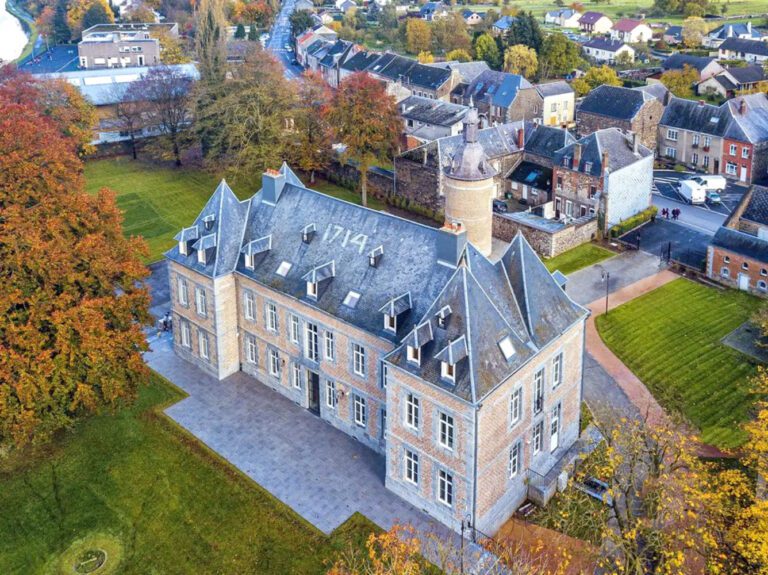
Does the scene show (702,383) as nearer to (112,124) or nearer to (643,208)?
(643,208)

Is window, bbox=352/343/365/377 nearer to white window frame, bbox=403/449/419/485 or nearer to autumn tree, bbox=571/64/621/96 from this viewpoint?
white window frame, bbox=403/449/419/485

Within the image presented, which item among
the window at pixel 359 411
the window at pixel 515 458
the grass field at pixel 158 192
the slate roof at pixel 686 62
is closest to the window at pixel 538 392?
the window at pixel 515 458

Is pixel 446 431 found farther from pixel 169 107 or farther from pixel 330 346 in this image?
pixel 169 107

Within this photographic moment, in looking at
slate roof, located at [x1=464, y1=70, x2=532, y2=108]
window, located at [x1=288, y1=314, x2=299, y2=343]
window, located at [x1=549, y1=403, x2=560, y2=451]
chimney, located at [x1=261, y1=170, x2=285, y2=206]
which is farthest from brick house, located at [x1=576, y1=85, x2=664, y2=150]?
window, located at [x1=288, y1=314, x2=299, y2=343]

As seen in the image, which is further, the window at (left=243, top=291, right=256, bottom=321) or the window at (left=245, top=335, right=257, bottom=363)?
the window at (left=245, top=335, right=257, bottom=363)

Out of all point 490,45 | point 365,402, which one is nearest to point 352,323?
point 365,402

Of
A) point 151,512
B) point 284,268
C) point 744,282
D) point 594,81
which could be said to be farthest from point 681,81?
point 151,512

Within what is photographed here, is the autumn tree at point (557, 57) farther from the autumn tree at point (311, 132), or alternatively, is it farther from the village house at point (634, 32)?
the autumn tree at point (311, 132)
